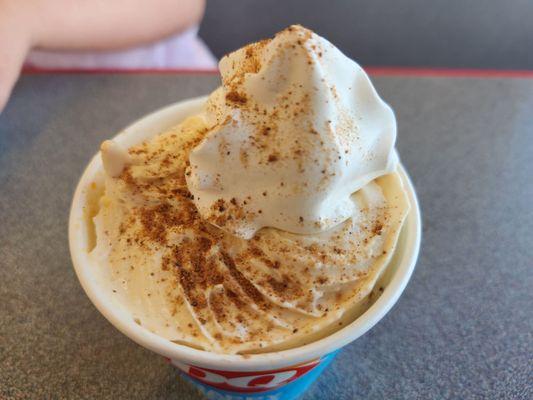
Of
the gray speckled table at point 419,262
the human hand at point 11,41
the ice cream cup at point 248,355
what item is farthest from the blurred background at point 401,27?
the ice cream cup at point 248,355

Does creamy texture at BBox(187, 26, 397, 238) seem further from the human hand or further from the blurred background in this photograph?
the blurred background

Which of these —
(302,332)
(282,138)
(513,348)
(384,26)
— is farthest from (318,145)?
(384,26)

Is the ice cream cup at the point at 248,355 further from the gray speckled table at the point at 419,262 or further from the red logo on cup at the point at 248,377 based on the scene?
the gray speckled table at the point at 419,262

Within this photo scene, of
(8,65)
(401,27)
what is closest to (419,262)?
(8,65)

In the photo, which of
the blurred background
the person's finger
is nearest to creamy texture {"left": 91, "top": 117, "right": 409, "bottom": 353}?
the person's finger

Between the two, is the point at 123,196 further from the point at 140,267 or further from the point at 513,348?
the point at 513,348

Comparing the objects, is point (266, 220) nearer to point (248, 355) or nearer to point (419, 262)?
point (248, 355)
